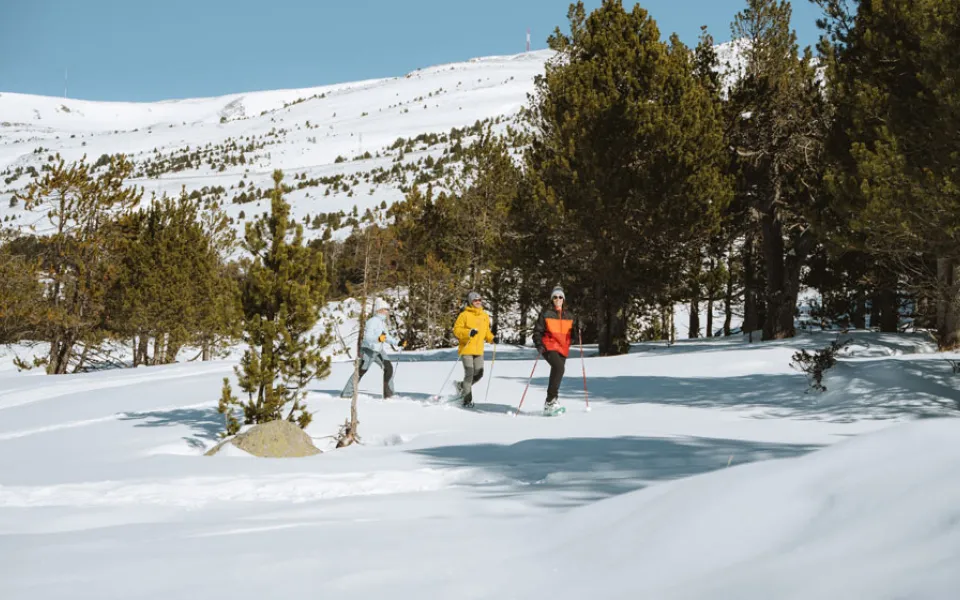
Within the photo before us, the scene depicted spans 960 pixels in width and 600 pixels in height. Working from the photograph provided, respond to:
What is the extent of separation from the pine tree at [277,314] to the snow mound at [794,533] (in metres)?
7.27

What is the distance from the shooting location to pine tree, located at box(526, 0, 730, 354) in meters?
19.0

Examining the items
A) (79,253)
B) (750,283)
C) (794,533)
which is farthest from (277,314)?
(750,283)

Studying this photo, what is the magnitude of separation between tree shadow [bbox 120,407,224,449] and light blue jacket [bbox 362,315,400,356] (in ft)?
8.43

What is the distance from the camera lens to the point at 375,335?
39.5 ft

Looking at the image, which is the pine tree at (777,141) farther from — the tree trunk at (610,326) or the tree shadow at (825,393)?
the tree shadow at (825,393)

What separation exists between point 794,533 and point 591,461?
3.80m

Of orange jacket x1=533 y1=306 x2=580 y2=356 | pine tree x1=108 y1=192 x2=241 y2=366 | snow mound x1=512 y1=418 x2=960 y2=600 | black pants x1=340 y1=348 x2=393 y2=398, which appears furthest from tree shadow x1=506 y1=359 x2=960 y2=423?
pine tree x1=108 y1=192 x2=241 y2=366

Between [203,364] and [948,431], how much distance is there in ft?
68.6

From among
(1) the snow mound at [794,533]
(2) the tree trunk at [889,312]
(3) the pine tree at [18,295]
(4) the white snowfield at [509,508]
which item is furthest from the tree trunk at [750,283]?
(3) the pine tree at [18,295]

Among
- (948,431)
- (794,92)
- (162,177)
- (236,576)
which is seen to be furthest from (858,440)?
(162,177)

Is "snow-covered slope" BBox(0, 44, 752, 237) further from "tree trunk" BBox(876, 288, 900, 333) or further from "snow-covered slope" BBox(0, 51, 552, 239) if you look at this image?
"tree trunk" BBox(876, 288, 900, 333)

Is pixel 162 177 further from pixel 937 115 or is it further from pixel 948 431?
pixel 948 431

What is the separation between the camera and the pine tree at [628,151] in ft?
62.3

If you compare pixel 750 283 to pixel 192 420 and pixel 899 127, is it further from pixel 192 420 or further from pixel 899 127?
pixel 192 420
